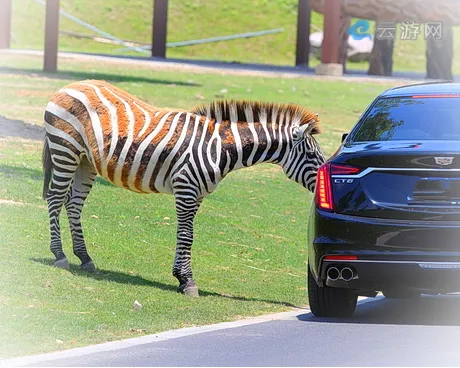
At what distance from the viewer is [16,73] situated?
29219 millimetres

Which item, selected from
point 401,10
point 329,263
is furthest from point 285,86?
point 329,263

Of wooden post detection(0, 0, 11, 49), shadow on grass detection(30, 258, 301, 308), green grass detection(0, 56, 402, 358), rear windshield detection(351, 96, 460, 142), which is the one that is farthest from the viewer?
wooden post detection(0, 0, 11, 49)

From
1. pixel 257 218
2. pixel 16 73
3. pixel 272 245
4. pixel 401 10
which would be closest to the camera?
pixel 272 245

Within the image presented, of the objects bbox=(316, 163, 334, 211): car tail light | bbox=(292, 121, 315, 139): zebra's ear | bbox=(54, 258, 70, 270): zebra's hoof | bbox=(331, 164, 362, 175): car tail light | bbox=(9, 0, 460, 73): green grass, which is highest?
bbox=(9, 0, 460, 73): green grass

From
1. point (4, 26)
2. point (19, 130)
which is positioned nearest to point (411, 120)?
point (19, 130)

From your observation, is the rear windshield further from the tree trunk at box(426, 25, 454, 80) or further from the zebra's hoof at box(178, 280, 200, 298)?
the tree trunk at box(426, 25, 454, 80)

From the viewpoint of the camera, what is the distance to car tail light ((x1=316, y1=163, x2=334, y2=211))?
9094 millimetres

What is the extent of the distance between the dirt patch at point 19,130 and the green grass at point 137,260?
681mm

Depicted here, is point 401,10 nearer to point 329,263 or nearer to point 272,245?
point 272,245

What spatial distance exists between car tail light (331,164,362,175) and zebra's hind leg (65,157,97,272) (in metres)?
3.14

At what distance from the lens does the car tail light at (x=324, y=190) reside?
29.8 feet

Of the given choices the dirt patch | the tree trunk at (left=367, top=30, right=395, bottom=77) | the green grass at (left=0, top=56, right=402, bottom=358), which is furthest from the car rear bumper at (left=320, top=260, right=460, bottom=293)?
the tree trunk at (left=367, top=30, right=395, bottom=77)

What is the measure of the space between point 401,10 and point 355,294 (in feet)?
92.7

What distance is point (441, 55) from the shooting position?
37688 mm
